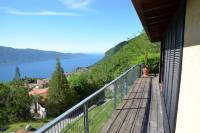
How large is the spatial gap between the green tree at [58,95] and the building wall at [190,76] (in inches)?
1610

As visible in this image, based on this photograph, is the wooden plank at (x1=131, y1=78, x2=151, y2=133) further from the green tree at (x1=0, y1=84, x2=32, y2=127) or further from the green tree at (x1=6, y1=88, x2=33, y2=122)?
the green tree at (x1=0, y1=84, x2=32, y2=127)

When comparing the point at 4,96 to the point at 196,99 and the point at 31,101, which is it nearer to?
the point at 31,101

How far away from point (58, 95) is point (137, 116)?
129 ft

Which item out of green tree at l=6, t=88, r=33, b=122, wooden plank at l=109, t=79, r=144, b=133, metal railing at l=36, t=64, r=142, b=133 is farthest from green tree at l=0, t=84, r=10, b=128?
metal railing at l=36, t=64, r=142, b=133

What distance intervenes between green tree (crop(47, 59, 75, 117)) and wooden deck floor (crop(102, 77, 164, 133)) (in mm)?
35593

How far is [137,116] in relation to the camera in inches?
259

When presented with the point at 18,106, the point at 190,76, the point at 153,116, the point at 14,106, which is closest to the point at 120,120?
the point at 153,116

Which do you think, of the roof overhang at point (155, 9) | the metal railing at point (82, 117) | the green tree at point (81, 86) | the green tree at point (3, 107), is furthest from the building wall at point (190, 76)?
the green tree at point (3, 107)

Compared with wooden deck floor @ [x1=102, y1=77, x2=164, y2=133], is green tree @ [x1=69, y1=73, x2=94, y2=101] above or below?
below

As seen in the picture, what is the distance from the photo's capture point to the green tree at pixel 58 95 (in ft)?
145

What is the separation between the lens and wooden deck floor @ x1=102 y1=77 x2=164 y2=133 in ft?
18.2

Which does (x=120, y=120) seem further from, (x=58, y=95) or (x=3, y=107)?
(x=3, y=107)

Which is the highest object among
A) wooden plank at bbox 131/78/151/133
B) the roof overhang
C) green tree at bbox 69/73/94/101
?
the roof overhang

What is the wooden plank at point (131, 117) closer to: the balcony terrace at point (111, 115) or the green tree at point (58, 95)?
the balcony terrace at point (111, 115)
